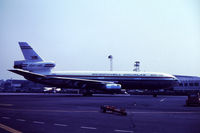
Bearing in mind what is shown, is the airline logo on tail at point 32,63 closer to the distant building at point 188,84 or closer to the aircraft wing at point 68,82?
the aircraft wing at point 68,82

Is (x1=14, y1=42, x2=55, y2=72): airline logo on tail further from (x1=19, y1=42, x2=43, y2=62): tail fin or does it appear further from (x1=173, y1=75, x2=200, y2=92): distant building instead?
(x1=173, y1=75, x2=200, y2=92): distant building

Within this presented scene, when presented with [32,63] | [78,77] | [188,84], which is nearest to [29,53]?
[32,63]

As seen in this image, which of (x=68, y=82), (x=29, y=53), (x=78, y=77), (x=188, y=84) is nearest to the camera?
(x=68, y=82)

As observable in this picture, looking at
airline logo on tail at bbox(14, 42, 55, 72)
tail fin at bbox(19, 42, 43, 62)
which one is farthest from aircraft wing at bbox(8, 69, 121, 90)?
tail fin at bbox(19, 42, 43, 62)

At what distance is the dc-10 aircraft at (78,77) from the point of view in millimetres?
43175

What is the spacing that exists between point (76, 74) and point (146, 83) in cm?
1411

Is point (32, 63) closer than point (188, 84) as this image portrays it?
Yes

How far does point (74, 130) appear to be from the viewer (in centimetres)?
926

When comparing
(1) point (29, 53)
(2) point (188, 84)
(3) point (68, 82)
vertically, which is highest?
(1) point (29, 53)

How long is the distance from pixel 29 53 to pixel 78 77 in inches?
408

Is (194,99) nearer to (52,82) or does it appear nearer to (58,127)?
(58,127)

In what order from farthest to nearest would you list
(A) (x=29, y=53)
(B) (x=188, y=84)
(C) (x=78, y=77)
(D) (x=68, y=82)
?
(B) (x=188, y=84) < (A) (x=29, y=53) < (C) (x=78, y=77) < (D) (x=68, y=82)

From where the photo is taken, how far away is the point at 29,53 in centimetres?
4562

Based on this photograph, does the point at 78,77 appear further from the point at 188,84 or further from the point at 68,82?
the point at 188,84
